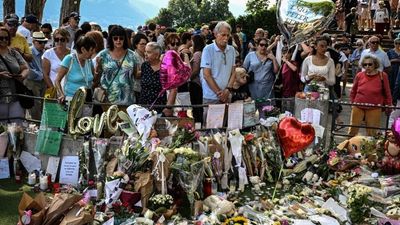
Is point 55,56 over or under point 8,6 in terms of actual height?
under

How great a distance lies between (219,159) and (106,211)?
155 cm

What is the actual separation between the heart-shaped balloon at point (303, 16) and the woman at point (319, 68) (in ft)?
2.58

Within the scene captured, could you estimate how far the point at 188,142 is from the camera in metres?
6.41

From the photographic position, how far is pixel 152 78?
22.8 feet

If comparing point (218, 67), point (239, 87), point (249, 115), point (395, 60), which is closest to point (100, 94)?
point (218, 67)

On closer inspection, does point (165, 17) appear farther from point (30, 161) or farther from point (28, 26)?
point (30, 161)

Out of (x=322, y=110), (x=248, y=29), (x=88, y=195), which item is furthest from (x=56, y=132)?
(x=248, y=29)

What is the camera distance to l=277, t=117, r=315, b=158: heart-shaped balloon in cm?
721

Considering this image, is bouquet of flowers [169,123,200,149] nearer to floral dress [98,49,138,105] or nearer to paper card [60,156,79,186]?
Result: floral dress [98,49,138,105]

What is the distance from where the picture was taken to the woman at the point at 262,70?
28.4ft

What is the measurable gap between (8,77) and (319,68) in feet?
14.2

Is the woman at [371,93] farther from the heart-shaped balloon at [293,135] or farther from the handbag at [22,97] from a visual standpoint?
the handbag at [22,97]

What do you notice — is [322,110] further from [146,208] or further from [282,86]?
[146,208]

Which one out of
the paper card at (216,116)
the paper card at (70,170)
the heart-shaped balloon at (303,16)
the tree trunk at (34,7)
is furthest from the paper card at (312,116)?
the tree trunk at (34,7)
